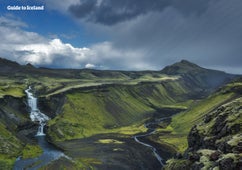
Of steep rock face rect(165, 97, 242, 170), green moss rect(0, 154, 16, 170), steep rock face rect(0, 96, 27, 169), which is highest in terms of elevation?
steep rock face rect(165, 97, 242, 170)

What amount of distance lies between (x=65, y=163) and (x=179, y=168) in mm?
67451

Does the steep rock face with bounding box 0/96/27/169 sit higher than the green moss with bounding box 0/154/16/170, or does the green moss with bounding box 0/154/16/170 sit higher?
the steep rock face with bounding box 0/96/27/169

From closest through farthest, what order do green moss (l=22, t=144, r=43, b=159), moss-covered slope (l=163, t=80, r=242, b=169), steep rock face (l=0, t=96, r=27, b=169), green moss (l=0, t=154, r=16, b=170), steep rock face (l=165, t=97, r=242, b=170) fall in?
steep rock face (l=165, t=97, r=242, b=170)
moss-covered slope (l=163, t=80, r=242, b=169)
green moss (l=0, t=154, r=16, b=170)
steep rock face (l=0, t=96, r=27, b=169)
green moss (l=22, t=144, r=43, b=159)

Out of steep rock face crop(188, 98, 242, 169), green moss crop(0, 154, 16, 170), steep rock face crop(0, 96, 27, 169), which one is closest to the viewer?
steep rock face crop(188, 98, 242, 169)

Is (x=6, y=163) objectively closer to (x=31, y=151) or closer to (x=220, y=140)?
(x=31, y=151)

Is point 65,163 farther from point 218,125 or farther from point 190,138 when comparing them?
point 218,125

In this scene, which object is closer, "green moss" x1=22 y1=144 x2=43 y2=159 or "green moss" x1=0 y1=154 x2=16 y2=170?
"green moss" x1=0 y1=154 x2=16 y2=170

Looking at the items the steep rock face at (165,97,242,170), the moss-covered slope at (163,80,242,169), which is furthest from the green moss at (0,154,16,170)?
the moss-covered slope at (163,80,242,169)

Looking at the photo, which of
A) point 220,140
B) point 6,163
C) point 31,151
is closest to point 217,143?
point 220,140

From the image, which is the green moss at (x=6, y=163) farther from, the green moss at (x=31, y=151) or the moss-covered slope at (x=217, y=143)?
the moss-covered slope at (x=217, y=143)

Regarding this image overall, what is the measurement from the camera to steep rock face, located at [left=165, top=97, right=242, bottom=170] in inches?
2601

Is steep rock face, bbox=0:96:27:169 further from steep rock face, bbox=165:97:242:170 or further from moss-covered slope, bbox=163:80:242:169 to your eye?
moss-covered slope, bbox=163:80:242:169

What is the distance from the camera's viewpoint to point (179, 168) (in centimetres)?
8919

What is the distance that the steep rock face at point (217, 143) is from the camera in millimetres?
66062
